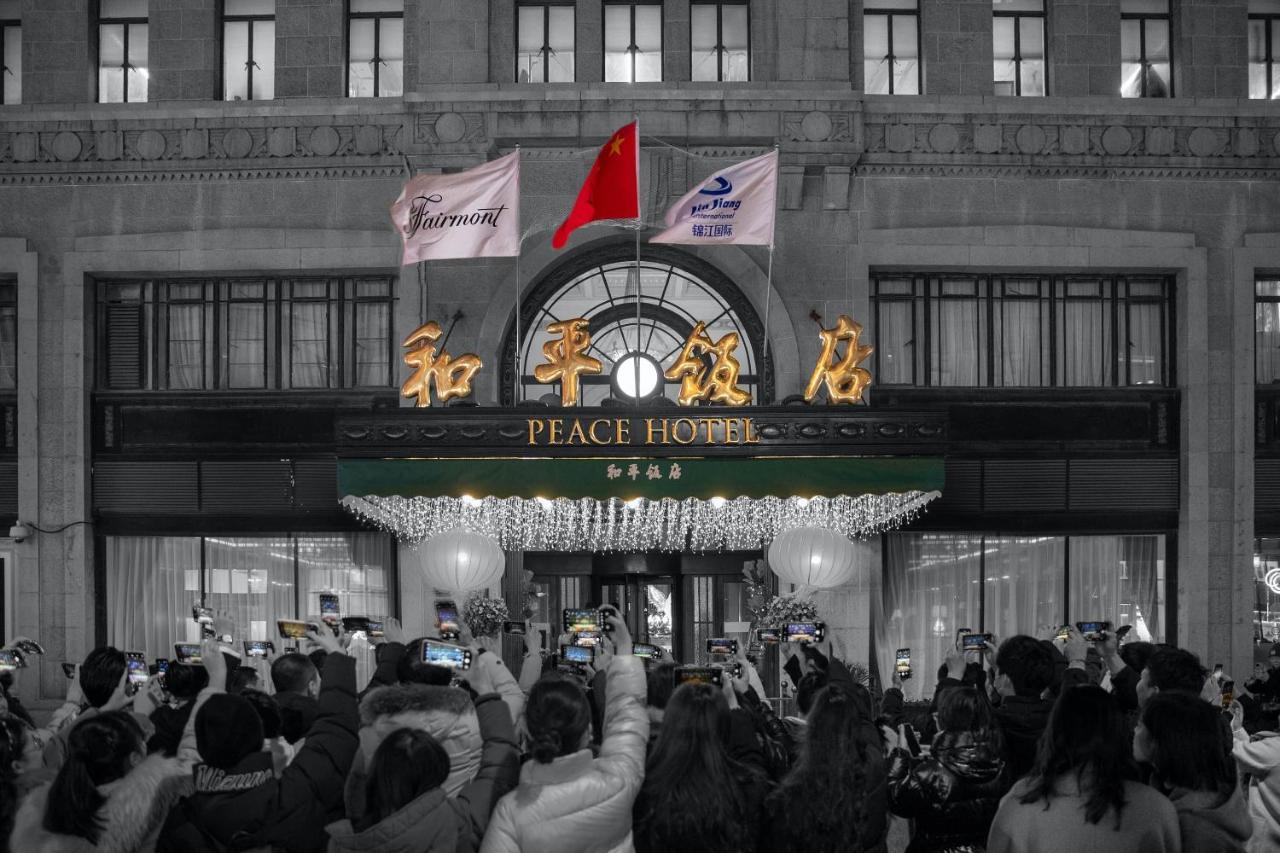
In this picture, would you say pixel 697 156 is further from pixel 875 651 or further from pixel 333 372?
pixel 875 651

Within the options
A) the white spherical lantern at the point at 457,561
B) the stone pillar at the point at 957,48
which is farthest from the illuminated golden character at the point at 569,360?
the stone pillar at the point at 957,48

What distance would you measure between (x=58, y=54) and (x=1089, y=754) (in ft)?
70.1

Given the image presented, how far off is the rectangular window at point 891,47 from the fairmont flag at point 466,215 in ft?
21.7

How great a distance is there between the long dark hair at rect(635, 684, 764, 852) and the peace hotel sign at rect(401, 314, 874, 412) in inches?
519

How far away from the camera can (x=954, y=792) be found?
777 cm

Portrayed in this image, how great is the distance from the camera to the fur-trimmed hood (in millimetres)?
6801

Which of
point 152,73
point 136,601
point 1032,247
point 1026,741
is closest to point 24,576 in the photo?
point 136,601

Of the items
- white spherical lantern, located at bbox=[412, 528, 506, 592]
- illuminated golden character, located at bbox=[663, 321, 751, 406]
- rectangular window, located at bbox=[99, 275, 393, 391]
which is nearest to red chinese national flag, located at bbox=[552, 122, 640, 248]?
illuminated golden character, located at bbox=[663, 321, 751, 406]

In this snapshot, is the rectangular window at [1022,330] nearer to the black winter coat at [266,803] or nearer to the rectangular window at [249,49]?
the rectangular window at [249,49]

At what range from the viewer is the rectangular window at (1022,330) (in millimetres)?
23000

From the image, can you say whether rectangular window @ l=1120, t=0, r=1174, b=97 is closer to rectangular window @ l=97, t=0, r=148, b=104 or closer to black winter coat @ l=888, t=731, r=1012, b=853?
rectangular window @ l=97, t=0, r=148, b=104

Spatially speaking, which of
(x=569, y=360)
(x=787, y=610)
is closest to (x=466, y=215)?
(x=569, y=360)

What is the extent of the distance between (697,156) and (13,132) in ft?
34.8

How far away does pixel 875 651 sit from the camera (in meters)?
22.5
